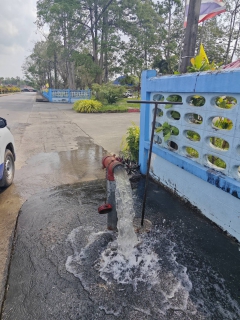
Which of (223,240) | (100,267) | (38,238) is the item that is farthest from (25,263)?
(223,240)

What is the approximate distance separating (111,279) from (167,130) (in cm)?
225

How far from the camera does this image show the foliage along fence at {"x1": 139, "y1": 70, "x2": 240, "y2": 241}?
8.32 ft

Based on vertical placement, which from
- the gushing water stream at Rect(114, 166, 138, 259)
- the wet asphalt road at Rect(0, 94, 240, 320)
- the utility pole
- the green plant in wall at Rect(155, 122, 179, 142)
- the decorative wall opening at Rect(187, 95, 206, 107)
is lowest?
the wet asphalt road at Rect(0, 94, 240, 320)

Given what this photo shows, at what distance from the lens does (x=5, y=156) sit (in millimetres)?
3945

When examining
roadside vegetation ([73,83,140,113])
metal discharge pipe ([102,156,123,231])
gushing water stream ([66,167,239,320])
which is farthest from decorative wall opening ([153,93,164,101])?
roadside vegetation ([73,83,140,113])

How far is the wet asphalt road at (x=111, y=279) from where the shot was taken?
6.10 ft

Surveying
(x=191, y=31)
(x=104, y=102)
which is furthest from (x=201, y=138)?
(x=104, y=102)

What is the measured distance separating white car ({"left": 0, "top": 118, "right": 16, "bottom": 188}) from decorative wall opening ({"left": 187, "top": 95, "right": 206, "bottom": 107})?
114 inches

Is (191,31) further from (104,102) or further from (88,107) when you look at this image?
(104,102)

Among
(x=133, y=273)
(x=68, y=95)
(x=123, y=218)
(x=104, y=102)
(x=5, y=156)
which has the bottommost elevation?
(x=133, y=273)

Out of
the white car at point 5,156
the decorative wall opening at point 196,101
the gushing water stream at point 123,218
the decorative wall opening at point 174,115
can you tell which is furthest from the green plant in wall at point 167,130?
the white car at point 5,156

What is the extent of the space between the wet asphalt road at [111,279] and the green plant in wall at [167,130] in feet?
3.53

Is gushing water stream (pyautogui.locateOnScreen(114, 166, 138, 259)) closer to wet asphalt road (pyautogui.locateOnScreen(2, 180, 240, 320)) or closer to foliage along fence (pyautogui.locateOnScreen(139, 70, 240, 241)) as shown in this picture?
wet asphalt road (pyautogui.locateOnScreen(2, 180, 240, 320))

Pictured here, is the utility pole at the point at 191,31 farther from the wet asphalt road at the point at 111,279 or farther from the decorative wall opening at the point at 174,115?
the wet asphalt road at the point at 111,279
